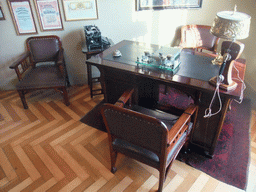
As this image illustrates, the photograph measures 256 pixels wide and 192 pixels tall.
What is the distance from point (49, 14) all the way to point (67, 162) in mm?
2001

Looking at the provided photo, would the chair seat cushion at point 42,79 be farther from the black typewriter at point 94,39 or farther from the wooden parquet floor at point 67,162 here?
the black typewriter at point 94,39

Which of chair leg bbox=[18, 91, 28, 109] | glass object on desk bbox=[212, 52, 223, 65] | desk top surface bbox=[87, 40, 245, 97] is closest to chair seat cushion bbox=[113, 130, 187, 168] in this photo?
desk top surface bbox=[87, 40, 245, 97]

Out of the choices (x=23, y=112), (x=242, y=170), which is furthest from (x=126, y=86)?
(x=23, y=112)

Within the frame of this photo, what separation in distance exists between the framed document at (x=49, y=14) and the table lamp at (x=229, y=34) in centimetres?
217

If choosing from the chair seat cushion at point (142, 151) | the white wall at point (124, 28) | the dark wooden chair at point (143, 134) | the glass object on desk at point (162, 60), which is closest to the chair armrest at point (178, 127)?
the dark wooden chair at point (143, 134)

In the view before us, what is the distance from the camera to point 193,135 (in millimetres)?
1928

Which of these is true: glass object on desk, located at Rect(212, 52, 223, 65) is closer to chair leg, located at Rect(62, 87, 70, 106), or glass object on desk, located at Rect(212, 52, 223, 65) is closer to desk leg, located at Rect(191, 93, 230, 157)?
desk leg, located at Rect(191, 93, 230, 157)

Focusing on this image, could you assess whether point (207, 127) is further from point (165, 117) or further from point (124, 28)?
point (124, 28)

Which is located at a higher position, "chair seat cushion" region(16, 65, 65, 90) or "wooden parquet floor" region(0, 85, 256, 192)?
"chair seat cushion" region(16, 65, 65, 90)

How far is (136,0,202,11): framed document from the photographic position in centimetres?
284

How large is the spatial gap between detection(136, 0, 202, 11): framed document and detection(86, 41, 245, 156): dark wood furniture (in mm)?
871

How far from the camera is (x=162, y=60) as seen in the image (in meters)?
1.79

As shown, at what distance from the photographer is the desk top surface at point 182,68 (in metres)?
1.59

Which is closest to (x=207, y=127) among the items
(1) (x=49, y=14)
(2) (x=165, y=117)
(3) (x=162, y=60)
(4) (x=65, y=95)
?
(2) (x=165, y=117)
